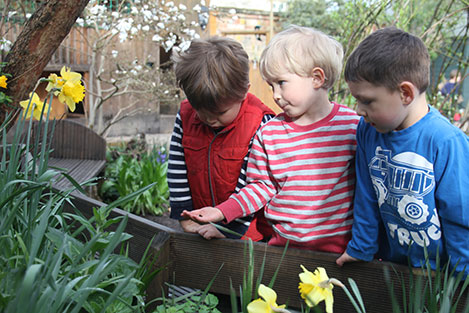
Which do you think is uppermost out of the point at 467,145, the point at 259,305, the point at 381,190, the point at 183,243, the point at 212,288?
the point at 467,145

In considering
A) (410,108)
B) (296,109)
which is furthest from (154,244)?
(410,108)

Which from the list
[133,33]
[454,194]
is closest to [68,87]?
[454,194]

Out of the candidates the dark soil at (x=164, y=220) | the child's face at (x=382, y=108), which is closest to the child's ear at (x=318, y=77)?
the child's face at (x=382, y=108)

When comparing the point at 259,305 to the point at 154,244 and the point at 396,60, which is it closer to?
the point at 154,244

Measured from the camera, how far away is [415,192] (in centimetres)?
142

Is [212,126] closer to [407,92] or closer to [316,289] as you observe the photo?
[407,92]

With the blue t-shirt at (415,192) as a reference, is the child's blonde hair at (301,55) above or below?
above

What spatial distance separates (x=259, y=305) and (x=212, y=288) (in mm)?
663

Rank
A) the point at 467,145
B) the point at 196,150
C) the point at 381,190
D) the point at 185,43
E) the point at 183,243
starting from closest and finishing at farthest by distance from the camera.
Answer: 1. the point at 467,145
2. the point at 381,190
3. the point at 183,243
4. the point at 196,150
5. the point at 185,43

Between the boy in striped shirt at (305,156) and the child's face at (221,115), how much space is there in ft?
0.67

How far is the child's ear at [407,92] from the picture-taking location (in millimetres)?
1408

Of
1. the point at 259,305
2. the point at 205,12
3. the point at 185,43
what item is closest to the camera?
the point at 259,305

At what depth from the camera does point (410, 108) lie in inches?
56.4

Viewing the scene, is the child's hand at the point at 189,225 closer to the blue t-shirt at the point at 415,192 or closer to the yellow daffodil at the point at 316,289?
the blue t-shirt at the point at 415,192
